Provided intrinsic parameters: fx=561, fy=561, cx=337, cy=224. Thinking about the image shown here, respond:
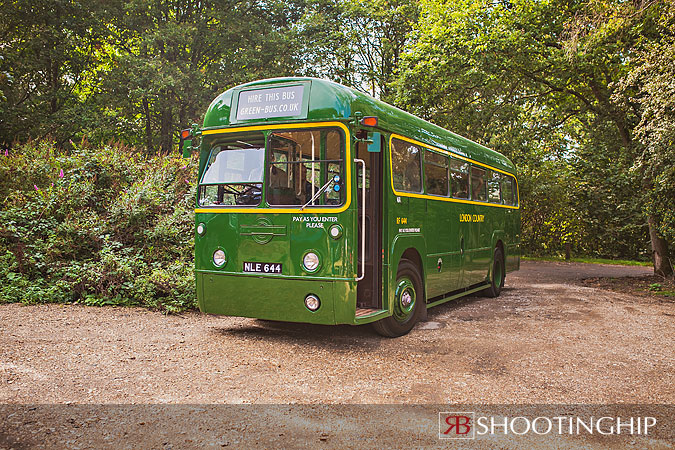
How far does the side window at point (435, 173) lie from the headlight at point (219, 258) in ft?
11.1

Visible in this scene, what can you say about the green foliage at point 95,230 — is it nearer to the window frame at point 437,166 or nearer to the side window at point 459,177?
the window frame at point 437,166

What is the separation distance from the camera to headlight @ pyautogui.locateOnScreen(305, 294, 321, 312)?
673cm

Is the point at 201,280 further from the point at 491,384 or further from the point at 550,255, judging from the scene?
the point at 550,255

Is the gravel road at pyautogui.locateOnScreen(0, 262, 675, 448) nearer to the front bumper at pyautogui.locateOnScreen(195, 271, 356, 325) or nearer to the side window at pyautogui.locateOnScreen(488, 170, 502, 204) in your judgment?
the front bumper at pyautogui.locateOnScreen(195, 271, 356, 325)

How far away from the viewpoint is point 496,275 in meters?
12.8

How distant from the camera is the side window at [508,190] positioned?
13.5m

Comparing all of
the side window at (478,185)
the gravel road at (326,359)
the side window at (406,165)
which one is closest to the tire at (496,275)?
the side window at (478,185)

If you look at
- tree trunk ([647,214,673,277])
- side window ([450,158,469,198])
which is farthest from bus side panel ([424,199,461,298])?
tree trunk ([647,214,673,277])

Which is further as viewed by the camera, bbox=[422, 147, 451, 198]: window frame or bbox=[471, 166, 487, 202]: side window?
bbox=[471, 166, 487, 202]: side window

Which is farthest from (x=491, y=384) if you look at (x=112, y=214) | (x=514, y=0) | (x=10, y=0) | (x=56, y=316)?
(x=10, y=0)

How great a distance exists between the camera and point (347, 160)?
6.75m

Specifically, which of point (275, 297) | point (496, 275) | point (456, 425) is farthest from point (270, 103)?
point (496, 275)

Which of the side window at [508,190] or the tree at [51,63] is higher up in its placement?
the tree at [51,63]

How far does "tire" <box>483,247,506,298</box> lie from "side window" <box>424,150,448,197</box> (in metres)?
3.64
